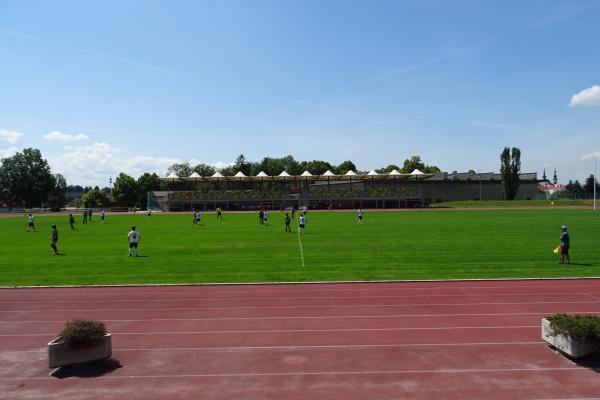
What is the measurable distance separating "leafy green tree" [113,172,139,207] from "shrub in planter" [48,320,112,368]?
94.2 meters

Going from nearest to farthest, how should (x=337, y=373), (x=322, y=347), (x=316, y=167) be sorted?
(x=337, y=373), (x=322, y=347), (x=316, y=167)

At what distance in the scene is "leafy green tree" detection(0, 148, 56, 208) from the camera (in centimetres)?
10094

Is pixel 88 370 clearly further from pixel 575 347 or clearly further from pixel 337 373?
pixel 575 347

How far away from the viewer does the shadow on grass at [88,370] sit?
789 cm

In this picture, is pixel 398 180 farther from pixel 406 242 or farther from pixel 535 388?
pixel 535 388

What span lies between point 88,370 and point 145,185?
9926 cm

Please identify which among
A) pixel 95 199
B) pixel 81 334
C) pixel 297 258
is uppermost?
pixel 95 199

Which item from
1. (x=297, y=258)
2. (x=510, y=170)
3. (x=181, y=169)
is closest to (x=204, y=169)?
(x=181, y=169)

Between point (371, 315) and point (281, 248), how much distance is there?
12.5 metres

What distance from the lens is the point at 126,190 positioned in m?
98.6

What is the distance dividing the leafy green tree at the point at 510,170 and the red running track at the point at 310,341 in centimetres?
8294

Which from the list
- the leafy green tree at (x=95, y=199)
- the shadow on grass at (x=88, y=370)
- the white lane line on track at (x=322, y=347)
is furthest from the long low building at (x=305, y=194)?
the shadow on grass at (x=88, y=370)

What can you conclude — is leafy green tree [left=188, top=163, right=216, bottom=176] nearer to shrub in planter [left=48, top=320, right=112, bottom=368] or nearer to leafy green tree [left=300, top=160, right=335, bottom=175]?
leafy green tree [left=300, top=160, right=335, bottom=175]

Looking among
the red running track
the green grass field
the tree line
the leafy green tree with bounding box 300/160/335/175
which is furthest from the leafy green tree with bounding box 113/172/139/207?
the red running track
